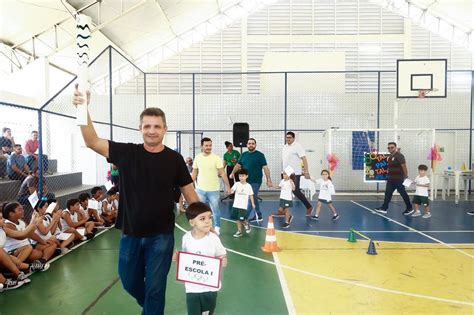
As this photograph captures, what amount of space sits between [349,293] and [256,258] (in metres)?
1.89

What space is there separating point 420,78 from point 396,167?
462 cm

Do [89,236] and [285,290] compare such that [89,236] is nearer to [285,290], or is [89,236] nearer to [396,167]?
[285,290]

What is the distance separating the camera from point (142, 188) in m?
2.83

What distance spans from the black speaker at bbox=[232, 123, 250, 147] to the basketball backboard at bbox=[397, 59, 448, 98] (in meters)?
5.85

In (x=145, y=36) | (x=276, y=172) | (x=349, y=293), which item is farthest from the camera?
(x=145, y=36)

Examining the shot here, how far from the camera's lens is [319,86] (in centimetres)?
1736

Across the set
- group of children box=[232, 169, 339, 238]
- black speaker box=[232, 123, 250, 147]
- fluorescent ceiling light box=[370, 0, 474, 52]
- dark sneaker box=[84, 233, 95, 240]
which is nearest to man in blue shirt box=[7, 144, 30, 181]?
dark sneaker box=[84, 233, 95, 240]

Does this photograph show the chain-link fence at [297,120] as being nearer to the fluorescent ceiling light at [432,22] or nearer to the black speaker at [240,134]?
the black speaker at [240,134]

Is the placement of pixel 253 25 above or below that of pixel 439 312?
above

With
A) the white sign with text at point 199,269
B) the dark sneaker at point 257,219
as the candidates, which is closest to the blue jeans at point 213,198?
the dark sneaker at point 257,219

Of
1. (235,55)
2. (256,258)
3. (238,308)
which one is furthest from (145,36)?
(238,308)

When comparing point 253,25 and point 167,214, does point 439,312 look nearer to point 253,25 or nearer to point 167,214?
point 167,214

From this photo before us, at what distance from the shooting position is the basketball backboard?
43.8 ft

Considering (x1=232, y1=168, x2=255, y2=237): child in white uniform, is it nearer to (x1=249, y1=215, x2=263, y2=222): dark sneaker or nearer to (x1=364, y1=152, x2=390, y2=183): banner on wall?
(x1=249, y1=215, x2=263, y2=222): dark sneaker
